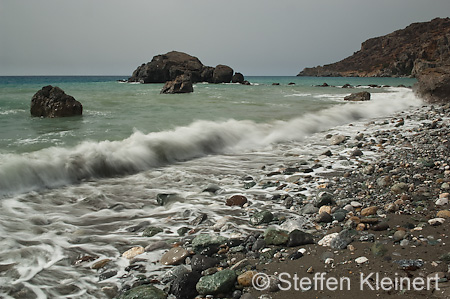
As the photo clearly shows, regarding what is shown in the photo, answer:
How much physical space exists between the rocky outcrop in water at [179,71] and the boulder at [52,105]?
45.3m

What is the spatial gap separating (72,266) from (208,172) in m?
3.23

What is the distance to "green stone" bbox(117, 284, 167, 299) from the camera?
2246 mm

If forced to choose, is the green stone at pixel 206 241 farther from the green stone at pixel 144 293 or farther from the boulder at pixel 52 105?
the boulder at pixel 52 105

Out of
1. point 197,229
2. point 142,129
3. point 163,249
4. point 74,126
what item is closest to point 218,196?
point 197,229

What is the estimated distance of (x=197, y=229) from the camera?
11.2 ft

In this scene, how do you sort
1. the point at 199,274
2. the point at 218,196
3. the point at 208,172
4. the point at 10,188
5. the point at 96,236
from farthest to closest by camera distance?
the point at 208,172, the point at 10,188, the point at 218,196, the point at 96,236, the point at 199,274

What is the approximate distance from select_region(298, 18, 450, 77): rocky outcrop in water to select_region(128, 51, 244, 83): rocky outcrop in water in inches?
1608

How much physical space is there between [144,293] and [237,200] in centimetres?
203

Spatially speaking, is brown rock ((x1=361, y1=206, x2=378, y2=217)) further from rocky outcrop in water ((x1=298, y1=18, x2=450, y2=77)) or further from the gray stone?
rocky outcrop in water ((x1=298, y1=18, x2=450, y2=77))

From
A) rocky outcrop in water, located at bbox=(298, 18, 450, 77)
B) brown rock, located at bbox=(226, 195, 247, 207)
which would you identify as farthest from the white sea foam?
rocky outcrop in water, located at bbox=(298, 18, 450, 77)

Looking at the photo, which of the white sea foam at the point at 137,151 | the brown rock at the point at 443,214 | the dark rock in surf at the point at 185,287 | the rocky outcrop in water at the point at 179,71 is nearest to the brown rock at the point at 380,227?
the brown rock at the point at 443,214

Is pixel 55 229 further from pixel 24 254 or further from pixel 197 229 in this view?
pixel 197 229

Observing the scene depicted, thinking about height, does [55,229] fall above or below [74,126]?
below

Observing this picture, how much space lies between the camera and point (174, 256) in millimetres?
2809
